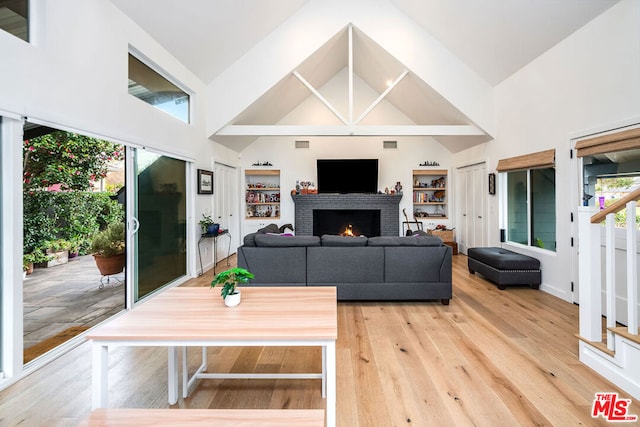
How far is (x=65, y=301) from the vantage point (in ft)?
9.58

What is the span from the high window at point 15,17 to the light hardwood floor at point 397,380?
2.34 meters

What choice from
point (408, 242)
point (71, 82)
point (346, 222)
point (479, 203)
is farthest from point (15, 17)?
point (479, 203)

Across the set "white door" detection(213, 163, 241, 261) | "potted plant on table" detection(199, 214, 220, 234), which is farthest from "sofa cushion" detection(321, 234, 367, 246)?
"white door" detection(213, 163, 241, 261)

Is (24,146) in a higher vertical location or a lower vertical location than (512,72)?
lower

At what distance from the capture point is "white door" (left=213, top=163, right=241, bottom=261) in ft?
19.4

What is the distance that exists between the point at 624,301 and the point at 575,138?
70.0 inches

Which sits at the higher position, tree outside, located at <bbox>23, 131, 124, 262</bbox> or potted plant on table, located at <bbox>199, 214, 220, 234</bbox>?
tree outside, located at <bbox>23, 131, 124, 262</bbox>

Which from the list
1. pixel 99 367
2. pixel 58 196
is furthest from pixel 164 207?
pixel 99 367

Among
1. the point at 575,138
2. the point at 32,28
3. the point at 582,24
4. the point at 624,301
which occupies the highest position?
the point at 582,24

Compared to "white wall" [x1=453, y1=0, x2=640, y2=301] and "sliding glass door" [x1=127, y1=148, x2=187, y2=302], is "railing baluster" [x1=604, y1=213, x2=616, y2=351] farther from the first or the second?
"sliding glass door" [x1=127, y1=148, x2=187, y2=302]

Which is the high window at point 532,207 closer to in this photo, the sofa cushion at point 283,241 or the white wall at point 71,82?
the sofa cushion at point 283,241

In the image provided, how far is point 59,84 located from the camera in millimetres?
2396

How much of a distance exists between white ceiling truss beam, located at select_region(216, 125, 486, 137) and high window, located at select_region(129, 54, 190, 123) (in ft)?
2.91

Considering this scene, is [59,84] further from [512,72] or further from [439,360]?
[512,72]
